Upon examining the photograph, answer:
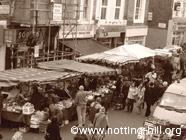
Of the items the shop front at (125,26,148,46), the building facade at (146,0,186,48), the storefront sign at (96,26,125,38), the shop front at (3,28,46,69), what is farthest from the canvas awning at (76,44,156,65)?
the building facade at (146,0,186,48)

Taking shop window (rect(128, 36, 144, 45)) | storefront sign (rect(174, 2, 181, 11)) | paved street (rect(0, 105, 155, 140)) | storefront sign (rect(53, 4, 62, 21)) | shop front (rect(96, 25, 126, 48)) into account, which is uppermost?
storefront sign (rect(174, 2, 181, 11))

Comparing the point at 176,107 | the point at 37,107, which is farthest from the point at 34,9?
the point at 176,107

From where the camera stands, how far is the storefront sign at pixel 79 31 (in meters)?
23.1

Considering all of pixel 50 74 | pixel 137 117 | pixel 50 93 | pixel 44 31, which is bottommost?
pixel 137 117

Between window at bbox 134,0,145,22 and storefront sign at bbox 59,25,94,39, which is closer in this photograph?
storefront sign at bbox 59,25,94,39

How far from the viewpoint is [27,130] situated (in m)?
15.0

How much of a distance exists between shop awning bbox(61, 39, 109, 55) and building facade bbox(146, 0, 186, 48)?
13.7 meters

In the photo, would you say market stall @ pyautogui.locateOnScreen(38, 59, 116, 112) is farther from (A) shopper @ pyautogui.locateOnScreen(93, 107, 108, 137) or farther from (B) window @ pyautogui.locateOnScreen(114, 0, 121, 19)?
(B) window @ pyautogui.locateOnScreen(114, 0, 121, 19)

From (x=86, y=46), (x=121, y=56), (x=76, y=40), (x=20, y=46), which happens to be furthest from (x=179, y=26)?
(x=20, y=46)

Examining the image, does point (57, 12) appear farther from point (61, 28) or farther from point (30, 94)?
point (30, 94)

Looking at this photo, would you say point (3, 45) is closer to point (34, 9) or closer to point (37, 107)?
point (34, 9)

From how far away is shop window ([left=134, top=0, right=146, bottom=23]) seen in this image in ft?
107

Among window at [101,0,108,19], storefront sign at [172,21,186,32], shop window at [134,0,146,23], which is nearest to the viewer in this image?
window at [101,0,108,19]

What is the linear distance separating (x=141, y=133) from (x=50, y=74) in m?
5.08
